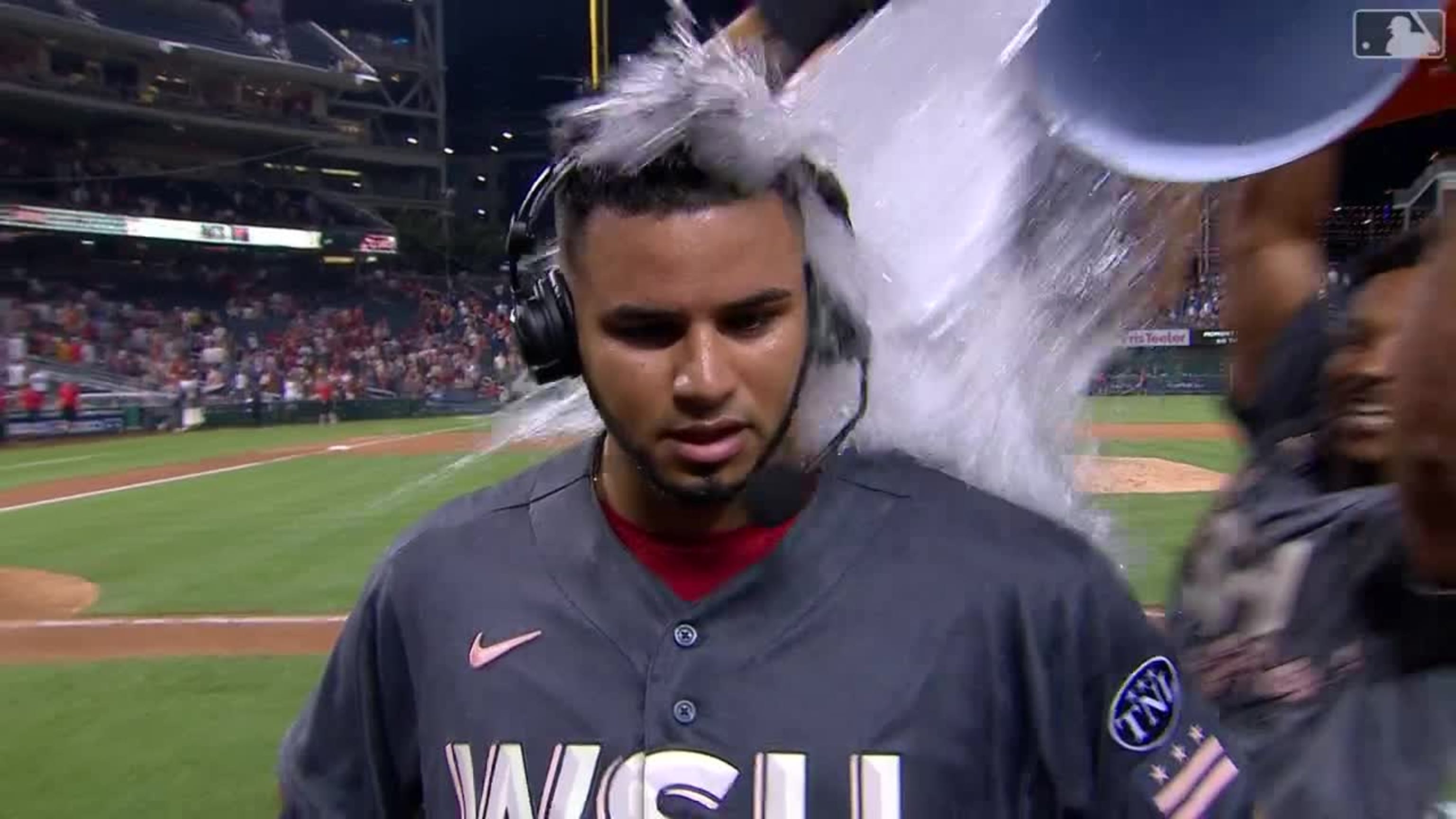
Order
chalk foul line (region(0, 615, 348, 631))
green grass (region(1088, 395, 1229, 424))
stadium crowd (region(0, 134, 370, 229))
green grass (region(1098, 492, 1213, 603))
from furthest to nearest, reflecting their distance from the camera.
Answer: stadium crowd (region(0, 134, 370, 229)) → green grass (region(1088, 395, 1229, 424)) → chalk foul line (region(0, 615, 348, 631)) → green grass (region(1098, 492, 1213, 603))

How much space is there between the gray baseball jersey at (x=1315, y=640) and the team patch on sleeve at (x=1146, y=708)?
1.02 ft

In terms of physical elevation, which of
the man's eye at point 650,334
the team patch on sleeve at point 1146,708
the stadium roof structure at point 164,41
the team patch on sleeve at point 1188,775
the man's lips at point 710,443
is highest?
the stadium roof structure at point 164,41

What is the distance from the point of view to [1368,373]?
1.88m

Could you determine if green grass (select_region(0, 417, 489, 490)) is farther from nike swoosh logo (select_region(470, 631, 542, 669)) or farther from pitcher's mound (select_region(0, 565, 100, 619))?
nike swoosh logo (select_region(470, 631, 542, 669))

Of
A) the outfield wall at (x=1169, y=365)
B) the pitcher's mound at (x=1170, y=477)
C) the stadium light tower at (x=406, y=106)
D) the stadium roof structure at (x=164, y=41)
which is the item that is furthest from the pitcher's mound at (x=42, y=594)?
the stadium light tower at (x=406, y=106)

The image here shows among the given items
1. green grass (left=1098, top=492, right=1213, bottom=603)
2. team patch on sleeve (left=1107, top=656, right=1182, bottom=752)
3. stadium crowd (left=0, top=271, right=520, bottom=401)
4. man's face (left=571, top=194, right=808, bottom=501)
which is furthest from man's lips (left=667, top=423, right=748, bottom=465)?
stadium crowd (left=0, top=271, right=520, bottom=401)

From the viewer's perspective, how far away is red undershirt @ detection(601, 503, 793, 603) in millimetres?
1344

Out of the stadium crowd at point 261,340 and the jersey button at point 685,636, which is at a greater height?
the stadium crowd at point 261,340

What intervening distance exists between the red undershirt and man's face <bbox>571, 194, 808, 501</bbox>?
91mm

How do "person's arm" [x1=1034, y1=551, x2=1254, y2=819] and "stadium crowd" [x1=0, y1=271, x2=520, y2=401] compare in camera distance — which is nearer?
"person's arm" [x1=1034, y1=551, x2=1254, y2=819]

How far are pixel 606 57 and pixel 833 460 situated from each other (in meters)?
0.76

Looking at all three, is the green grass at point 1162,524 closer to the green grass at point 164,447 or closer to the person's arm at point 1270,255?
the person's arm at point 1270,255

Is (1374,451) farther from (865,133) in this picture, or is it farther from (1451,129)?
(1451,129)

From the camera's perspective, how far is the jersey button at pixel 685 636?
1.29m
